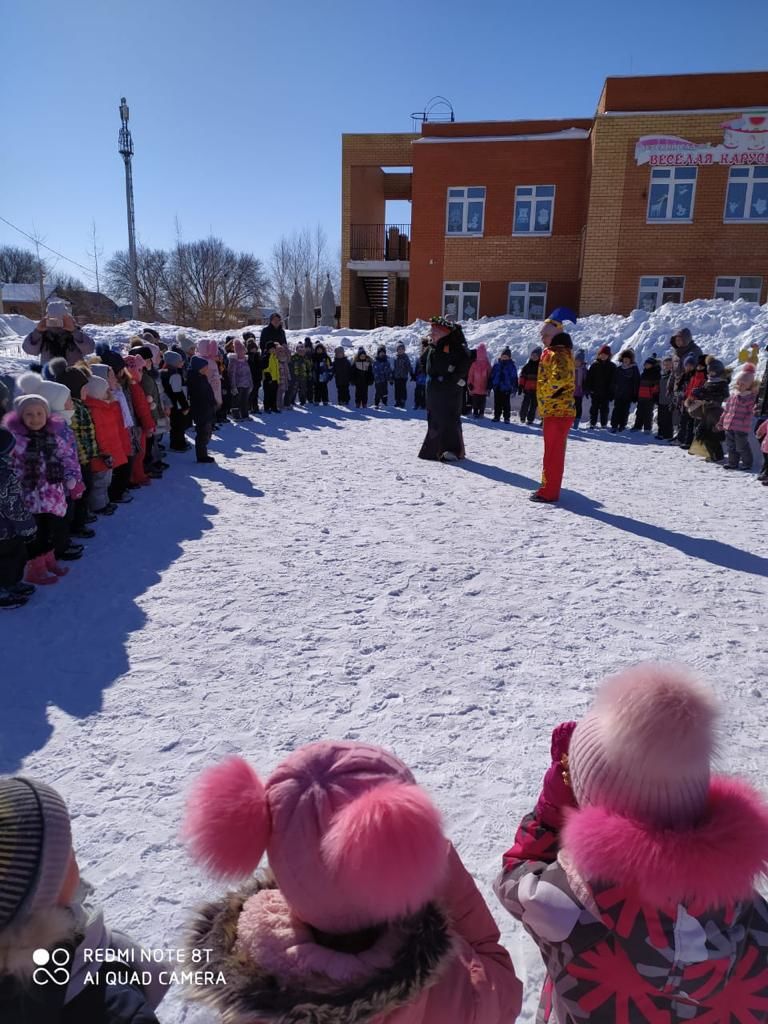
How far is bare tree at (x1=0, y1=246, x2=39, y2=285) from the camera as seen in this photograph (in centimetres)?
5656

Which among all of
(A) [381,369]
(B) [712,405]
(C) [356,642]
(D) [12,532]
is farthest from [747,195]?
(D) [12,532]

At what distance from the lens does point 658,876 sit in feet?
3.65

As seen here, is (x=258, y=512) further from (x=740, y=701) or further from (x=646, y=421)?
(x=646, y=421)

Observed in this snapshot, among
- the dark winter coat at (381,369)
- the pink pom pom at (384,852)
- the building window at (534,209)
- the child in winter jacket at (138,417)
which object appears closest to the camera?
the pink pom pom at (384,852)

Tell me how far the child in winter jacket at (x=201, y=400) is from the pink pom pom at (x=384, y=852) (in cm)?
824

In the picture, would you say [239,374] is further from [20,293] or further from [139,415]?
[20,293]

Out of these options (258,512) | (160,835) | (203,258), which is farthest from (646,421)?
(203,258)

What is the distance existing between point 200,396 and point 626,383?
8.39 metres

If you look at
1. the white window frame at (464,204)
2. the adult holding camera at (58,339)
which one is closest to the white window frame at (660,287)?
the white window frame at (464,204)

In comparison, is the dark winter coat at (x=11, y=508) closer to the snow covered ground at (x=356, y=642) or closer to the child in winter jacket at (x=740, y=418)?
the snow covered ground at (x=356, y=642)

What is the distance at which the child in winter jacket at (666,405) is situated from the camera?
11.6 meters

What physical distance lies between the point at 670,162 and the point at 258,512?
17905 millimetres

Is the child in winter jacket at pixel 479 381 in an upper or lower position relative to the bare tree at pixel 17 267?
lower

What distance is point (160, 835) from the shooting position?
7.74ft
